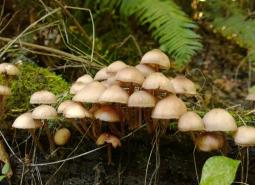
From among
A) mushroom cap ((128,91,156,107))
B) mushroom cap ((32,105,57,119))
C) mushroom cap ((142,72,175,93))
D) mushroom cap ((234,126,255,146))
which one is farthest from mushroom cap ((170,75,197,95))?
mushroom cap ((32,105,57,119))

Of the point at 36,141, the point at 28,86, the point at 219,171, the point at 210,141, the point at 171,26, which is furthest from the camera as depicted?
the point at 171,26

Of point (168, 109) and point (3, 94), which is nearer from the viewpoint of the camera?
point (168, 109)

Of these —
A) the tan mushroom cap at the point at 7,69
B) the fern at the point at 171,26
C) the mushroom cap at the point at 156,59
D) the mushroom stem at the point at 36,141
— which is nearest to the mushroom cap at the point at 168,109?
the mushroom cap at the point at 156,59

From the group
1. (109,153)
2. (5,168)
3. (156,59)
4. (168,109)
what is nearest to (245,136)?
(168,109)

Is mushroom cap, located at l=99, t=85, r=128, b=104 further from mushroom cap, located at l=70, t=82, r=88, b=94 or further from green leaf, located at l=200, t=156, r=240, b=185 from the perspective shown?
green leaf, located at l=200, t=156, r=240, b=185

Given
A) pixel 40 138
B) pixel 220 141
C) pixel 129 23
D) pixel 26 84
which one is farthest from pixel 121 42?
pixel 220 141

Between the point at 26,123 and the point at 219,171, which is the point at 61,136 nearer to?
the point at 26,123

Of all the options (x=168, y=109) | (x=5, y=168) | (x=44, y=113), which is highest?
(x=168, y=109)

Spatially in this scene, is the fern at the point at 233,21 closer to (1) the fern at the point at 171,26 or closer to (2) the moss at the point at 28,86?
(1) the fern at the point at 171,26
